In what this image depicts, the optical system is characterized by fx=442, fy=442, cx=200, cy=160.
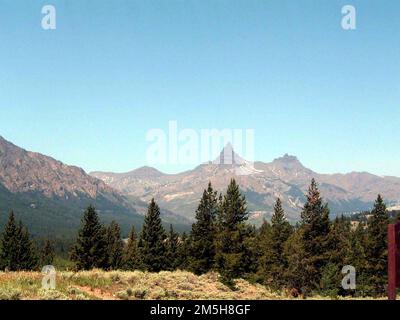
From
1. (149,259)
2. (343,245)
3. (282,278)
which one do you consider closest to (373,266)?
(343,245)

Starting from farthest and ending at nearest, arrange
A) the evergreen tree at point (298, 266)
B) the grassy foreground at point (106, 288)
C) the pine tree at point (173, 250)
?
the pine tree at point (173, 250) → the evergreen tree at point (298, 266) → the grassy foreground at point (106, 288)

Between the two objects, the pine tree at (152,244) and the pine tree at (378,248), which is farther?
the pine tree at (152,244)

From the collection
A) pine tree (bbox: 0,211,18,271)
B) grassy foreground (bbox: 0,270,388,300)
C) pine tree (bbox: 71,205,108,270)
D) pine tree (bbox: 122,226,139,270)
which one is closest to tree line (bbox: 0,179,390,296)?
pine tree (bbox: 71,205,108,270)

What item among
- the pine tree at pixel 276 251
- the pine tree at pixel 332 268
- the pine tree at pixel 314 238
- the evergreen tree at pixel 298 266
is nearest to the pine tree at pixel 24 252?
the pine tree at pixel 276 251

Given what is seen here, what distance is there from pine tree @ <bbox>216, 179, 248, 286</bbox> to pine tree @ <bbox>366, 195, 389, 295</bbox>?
25.7 meters

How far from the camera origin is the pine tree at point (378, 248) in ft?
234

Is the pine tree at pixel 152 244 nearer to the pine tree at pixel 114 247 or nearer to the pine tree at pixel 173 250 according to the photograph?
the pine tree at pixel 173 250

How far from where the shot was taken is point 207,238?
68.2 meters

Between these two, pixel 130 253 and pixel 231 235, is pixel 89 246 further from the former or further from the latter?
pixel 231 235

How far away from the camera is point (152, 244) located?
89.1 m

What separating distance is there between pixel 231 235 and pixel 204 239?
11.7 metres

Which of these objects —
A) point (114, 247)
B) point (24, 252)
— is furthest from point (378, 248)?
point (24, 252)
